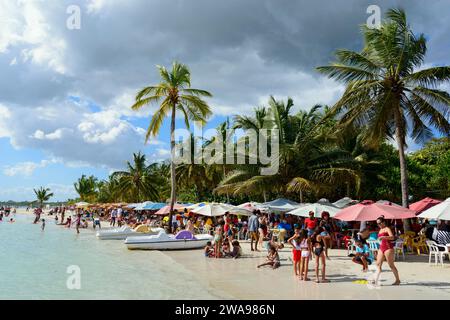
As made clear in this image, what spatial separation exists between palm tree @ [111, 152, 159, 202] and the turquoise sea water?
3029cm

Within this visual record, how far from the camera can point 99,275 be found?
11.9m

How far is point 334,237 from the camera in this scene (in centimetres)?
1678

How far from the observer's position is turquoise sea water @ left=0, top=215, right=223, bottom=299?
367 inches

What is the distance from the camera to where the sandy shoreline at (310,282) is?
27.2 ft

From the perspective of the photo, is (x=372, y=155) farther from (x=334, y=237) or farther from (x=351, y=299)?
(x=351, y=299)

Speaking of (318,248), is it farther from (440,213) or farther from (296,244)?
(440,213)

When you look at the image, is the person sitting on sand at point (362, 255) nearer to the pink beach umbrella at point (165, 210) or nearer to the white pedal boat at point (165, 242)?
the white pedal boat at point (165, 242)

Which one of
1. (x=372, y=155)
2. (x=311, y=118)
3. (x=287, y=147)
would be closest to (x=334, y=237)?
(x=287, y=147)

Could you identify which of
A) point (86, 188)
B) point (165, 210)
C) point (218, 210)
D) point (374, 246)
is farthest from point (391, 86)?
point (86, 188)

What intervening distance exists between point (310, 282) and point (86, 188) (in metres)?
77.0

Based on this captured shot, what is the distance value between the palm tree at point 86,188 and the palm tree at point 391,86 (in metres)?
72.4

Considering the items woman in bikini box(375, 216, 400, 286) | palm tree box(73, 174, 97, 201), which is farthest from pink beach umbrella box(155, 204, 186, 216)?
palm tree box(73, 174, 97, 201)

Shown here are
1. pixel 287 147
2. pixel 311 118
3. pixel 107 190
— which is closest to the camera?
→ pixel 287 147
